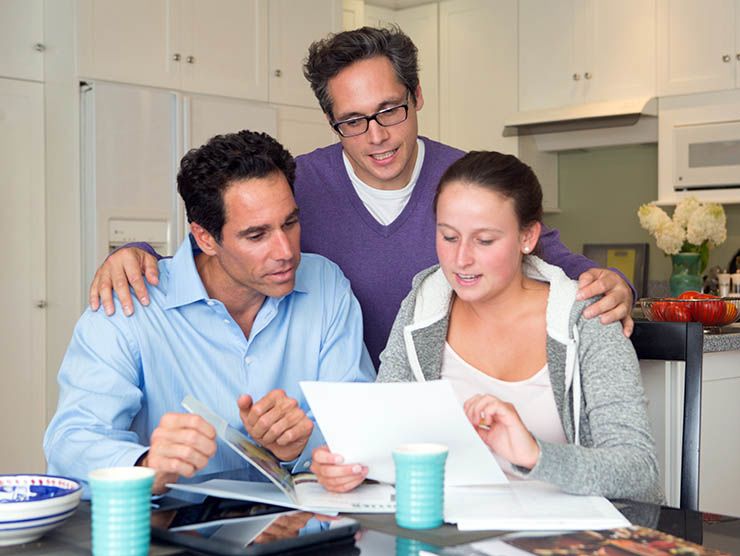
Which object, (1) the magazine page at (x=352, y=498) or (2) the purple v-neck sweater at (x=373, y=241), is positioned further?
(2) the purple v-neck sweater at (x=373, y=241)

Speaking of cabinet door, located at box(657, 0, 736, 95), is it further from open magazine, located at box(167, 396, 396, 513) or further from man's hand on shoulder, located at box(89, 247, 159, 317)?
open magazine, located at box(167, 396, 396, 513)

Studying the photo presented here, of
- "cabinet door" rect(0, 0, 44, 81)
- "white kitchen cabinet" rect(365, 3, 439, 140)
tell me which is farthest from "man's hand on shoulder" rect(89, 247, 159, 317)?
"white kitchen cabinet" rect(365, 3, 439, 140)

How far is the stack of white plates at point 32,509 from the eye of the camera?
119cm

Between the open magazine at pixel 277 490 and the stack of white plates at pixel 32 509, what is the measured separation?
0.16 metres

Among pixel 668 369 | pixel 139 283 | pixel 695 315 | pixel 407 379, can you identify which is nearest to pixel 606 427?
pixel 407 379

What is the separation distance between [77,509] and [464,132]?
4.56m

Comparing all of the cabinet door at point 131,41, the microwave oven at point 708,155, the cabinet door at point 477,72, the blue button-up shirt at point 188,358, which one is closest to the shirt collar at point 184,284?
the blue button-up shirt at point 188,358

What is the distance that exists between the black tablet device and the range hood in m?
4.02

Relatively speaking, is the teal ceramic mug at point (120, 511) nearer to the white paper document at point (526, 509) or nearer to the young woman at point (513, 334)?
the white paper document at point (526, 509)

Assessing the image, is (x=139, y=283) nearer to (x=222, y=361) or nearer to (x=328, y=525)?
(x=222, y=361)

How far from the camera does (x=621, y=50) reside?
200 inches

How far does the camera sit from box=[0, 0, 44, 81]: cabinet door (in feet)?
13.2

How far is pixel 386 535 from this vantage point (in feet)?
3.95

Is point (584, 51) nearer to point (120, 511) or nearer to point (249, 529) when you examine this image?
point (249, 529)
